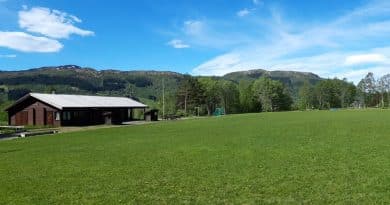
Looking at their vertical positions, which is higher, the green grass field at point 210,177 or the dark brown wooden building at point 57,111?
the dark brown wooden building at point 57,111

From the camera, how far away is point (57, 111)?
70688mm

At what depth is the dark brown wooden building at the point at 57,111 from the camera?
233 feet

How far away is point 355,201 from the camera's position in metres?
11.7

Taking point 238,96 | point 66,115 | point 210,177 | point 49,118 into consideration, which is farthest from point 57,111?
point 238,96

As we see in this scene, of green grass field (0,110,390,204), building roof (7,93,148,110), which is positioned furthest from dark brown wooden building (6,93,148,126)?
green grass field (0,110,390,204)

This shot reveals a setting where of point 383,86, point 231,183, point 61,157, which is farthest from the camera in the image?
point 383,86

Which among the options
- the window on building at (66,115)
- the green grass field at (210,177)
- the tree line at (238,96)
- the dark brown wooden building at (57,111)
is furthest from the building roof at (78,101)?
the green grass field at (210,177)

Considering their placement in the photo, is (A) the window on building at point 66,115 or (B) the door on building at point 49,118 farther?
(B) the door on building at point 49,118

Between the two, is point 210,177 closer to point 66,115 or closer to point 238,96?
point 66,115

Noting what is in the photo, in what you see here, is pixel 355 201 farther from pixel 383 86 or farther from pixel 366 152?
pixel 383 86

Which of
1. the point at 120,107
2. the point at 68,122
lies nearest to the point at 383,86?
the point at 120,107

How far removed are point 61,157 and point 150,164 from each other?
6694 millimetres

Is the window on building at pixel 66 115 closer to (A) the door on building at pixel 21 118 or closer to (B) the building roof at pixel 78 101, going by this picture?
(B) the building roof at pixel 78 101

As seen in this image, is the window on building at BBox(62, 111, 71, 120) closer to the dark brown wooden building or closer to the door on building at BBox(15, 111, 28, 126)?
the dark brown wooden building
